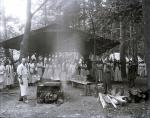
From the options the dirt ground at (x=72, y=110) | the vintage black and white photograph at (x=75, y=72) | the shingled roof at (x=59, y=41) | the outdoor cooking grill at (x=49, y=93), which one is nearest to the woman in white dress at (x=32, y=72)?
the vintage black and white photograph at (x=75, y=72)

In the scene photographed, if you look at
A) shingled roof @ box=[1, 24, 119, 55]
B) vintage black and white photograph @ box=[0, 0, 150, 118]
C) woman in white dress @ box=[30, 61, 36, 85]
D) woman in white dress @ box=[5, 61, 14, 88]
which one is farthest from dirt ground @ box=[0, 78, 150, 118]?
woman in white dress @ box=[30, 61, 36, 85]

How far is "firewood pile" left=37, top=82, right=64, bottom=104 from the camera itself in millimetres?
14414

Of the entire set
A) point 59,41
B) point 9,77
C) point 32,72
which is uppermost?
point 59,41

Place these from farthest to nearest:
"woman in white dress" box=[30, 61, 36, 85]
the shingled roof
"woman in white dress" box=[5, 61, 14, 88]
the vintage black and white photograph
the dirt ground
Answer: "woman in white dress" box=[30, 61, 36, 85]
"woman in white dress" box=[5, 61, 14, 88]
the shingled roof
the vintage black and white photograph
the dirt ground

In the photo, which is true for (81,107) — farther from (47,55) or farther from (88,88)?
(47,55)

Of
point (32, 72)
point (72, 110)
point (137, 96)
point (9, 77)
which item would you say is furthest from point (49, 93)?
point (32, 72)

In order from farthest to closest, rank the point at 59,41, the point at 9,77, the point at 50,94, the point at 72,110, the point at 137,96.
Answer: the point at 59,41 → the point at 9,77 → the point at 50,94 → the point at 137,96 → the point at 72,110

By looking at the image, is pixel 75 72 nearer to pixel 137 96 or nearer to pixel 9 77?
pixel 9 77

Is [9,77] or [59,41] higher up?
[59,41]

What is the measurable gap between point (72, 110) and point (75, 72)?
10.1m

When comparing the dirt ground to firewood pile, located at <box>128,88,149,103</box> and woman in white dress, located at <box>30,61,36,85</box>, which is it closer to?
firewood pile, located at <box>128,88,149,103</box>

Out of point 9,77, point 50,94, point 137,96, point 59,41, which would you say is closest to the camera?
point 137,96

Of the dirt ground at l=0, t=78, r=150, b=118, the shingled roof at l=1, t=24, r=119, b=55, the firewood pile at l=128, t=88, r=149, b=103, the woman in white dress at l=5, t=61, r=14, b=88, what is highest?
the shingled roof at l=1, t=24, r=119, b=55

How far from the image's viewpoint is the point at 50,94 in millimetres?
14578
